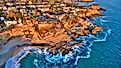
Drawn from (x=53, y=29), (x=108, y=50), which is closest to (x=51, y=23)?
(x=53, y=29)

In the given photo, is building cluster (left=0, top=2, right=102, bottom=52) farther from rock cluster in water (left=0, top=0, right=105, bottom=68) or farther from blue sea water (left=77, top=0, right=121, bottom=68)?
blue sea water (left=77, top=0, right=121, bottom=68)

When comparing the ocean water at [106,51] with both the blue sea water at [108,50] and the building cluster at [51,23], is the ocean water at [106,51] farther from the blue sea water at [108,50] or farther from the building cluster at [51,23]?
the building cluster at [51,23]

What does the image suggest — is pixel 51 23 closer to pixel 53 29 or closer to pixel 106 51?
pixel 53 29

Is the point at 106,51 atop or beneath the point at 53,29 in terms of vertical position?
beneath

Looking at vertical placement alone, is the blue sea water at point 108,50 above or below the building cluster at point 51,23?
below

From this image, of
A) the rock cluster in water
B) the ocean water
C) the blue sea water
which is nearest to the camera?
the ocean water

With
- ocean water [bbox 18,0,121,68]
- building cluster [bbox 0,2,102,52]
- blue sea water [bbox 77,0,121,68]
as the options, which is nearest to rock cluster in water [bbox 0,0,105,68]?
building cluster [bbox 0,2,102,52]

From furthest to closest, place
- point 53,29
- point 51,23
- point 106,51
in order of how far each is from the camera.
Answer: point 51,23 → point 53,29 → point 106,51

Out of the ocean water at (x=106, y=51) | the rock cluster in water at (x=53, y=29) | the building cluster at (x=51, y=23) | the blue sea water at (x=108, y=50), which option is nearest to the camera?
the ocean water at (x=106, y=51)

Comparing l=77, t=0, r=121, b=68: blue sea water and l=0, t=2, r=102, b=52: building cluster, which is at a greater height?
l=0, t=2, r=102, b=52: building cluster

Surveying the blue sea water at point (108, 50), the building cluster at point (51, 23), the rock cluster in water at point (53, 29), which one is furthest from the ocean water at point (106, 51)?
the building cluster at point (51, 23)

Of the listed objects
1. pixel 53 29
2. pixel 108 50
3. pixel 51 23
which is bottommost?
pixel 108 50
